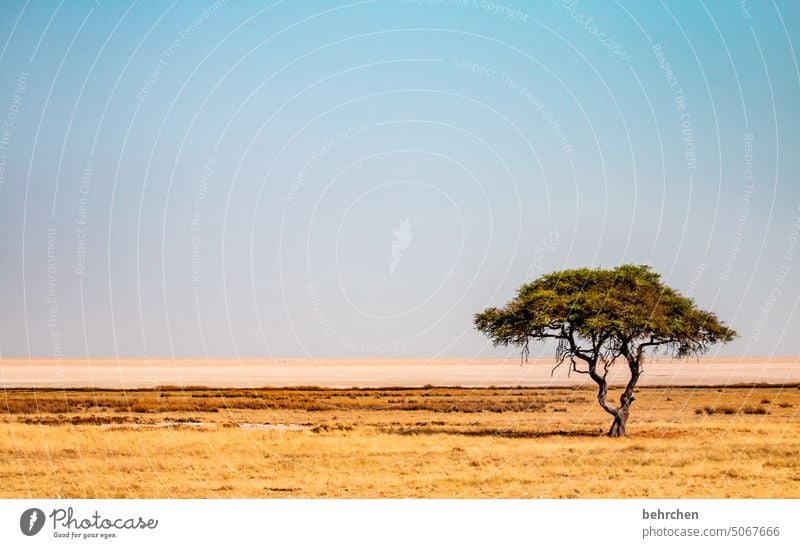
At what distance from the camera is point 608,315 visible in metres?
44.8

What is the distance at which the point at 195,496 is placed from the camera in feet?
90.7

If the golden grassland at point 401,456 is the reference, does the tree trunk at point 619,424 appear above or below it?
above

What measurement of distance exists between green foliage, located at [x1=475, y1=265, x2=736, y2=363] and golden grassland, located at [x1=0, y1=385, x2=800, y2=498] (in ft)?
14.2

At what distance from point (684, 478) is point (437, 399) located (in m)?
53.7

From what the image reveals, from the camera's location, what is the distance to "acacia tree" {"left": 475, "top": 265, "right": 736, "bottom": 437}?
4456 centimetres
